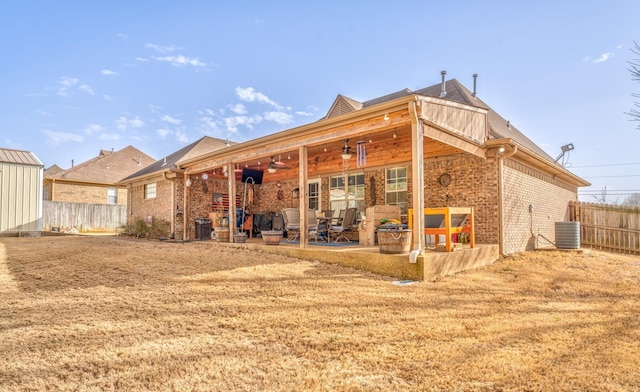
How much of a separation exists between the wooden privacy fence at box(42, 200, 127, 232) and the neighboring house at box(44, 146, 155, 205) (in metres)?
1.69

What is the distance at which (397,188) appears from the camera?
9.80 metres

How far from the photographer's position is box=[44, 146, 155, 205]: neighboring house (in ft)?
68.9

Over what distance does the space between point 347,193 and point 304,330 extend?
7.71 meters

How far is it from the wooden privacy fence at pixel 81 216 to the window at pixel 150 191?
5.92 meters

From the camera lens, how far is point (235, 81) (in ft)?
51.0

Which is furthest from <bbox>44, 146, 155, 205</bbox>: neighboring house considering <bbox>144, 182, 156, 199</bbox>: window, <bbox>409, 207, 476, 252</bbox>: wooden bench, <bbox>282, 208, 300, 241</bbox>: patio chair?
<bbox>409, 207, 476, 252</bbox>: wooden bench

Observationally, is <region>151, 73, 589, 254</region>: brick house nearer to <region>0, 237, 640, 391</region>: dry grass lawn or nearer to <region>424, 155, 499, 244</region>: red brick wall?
<region>424, 155, 499, 244</region>: red brick wall

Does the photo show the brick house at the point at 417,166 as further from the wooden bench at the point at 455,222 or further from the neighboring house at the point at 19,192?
the neighboring house at the point at 19,192

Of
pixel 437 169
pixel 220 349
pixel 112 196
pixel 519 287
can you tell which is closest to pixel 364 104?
pixel 437 169

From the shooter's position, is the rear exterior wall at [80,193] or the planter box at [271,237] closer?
the planter box at [271,237]

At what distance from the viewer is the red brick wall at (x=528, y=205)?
827 cm

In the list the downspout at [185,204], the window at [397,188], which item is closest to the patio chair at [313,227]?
the window at [397,188]

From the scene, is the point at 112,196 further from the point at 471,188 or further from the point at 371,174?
the point at 471,188

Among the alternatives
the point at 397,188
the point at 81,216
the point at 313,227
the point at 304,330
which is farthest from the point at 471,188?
the point at 81,216
